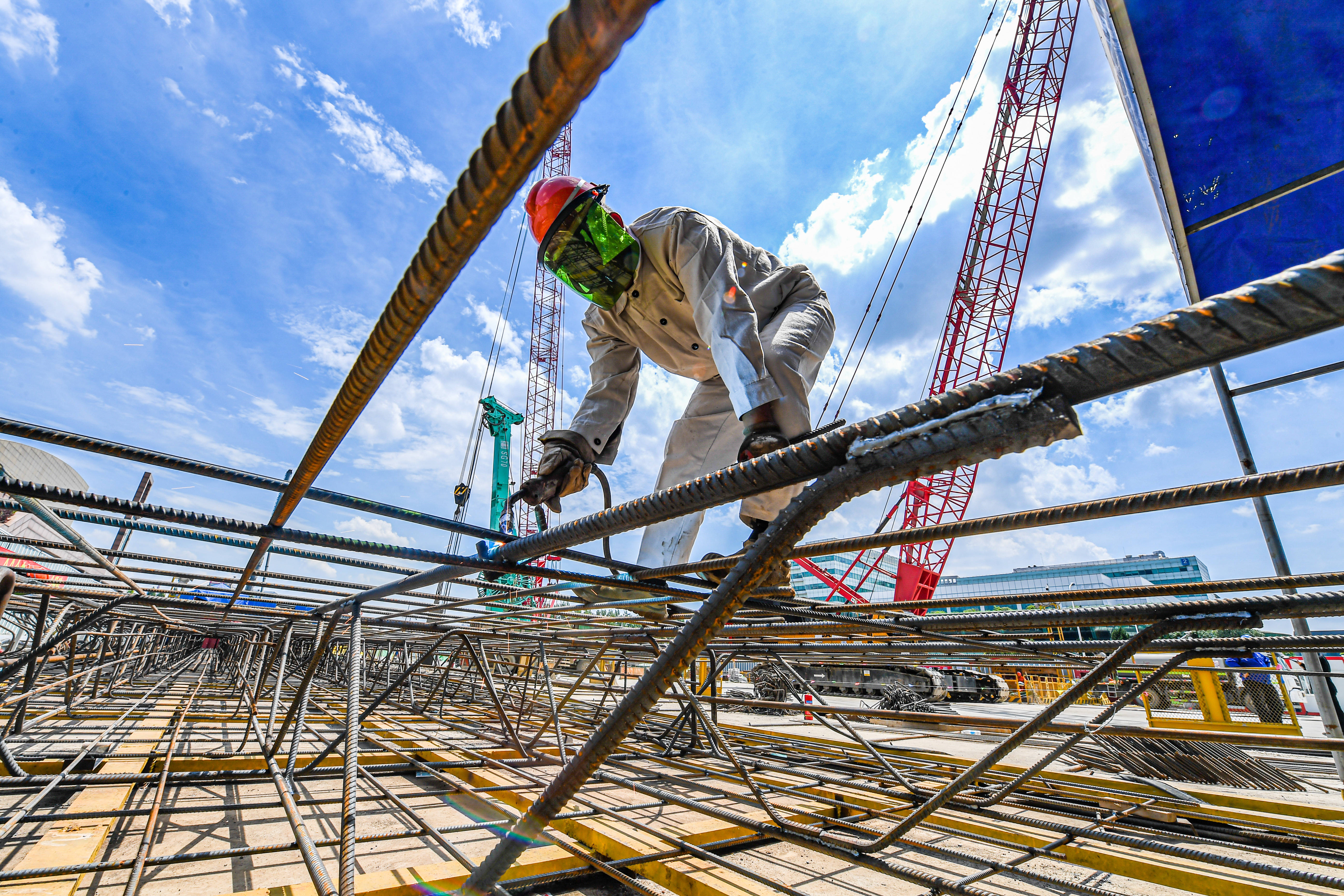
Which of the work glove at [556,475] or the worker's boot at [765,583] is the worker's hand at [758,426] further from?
the work glove at [556,475]

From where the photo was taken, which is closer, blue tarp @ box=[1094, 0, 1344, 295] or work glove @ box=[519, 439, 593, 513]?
work glove @ box=[519, 439, 593, 513]

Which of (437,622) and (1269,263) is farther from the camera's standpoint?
(437,622)

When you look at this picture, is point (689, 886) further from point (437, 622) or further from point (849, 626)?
point (437, 622)

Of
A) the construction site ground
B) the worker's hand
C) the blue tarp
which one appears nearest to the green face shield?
Answer: the worker's hand

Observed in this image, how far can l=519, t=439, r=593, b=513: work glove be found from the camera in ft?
7.11

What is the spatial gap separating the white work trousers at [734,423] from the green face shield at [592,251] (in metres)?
0.56

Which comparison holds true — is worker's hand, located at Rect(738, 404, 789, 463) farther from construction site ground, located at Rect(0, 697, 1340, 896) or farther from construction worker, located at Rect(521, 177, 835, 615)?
construction site ground, located at Rect(0, 697, 1340, 896)

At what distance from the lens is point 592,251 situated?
6.49 ft

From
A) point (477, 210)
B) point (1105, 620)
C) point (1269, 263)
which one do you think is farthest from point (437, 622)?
point (1269, 263)

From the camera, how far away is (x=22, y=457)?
7.04 metres

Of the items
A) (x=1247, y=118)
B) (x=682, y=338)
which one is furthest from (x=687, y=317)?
(x=1247, y=118)

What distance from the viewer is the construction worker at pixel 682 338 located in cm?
158

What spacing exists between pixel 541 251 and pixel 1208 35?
378 cm

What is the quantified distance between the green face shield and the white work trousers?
22.0 inches
